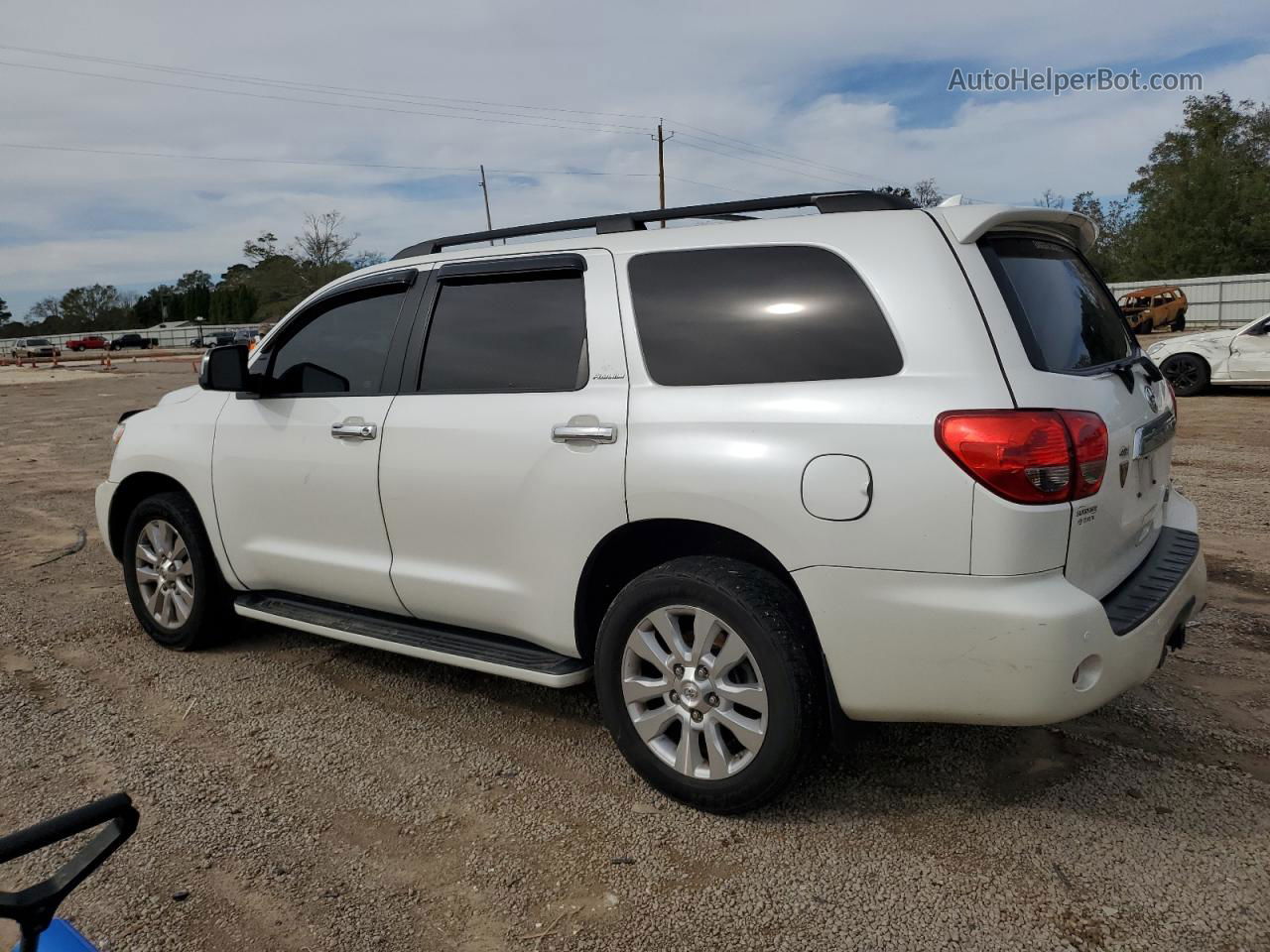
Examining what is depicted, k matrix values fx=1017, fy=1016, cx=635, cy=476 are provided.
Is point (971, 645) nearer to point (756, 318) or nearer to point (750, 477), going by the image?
point (750, 477)

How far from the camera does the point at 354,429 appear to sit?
4.05 meters

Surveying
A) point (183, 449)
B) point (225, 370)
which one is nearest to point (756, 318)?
point (225, 370)

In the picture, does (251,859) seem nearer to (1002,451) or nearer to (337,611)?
(337,611)

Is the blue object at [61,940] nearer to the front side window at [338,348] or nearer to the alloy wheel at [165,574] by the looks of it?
the front side window at [338,348]

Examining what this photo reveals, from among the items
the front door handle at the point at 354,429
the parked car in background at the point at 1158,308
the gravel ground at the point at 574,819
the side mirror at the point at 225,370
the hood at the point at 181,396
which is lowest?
the parked car in background at the point at 1158,308

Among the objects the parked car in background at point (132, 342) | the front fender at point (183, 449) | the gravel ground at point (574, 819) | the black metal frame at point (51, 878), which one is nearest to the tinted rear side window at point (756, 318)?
the gravel ground at point (574, 819)

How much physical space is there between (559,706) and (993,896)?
194cm

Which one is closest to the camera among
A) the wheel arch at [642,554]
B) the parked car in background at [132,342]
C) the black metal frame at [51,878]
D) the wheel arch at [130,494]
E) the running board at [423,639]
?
the black metal frame at [51,878]

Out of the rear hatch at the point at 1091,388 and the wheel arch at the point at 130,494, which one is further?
the wheel arch at the point at 130,494

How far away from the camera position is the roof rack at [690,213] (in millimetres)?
3240

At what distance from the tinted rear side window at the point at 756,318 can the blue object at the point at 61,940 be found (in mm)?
2244

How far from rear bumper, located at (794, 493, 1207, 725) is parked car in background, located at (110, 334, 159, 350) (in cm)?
8969

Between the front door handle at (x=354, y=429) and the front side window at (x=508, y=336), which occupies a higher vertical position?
the front side window at (x=508, y=336)

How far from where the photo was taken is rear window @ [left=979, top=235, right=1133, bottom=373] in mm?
2980
